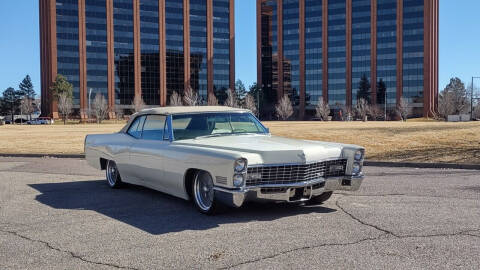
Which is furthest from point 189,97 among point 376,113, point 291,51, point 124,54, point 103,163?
point 103,163

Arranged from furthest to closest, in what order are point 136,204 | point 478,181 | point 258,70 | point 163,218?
point 258,70, point 478,181, point 136,204, point 163,218

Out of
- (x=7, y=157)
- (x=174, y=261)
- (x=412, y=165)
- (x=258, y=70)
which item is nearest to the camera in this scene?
(x=174, y=261)

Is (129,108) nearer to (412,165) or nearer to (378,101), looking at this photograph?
(378,101)

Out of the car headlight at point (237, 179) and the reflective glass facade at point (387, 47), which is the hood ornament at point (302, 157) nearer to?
the car headlight at point (237, 179)

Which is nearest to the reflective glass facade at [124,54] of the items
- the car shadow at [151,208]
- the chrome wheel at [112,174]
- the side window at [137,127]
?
the chrome wheel at [112,174]

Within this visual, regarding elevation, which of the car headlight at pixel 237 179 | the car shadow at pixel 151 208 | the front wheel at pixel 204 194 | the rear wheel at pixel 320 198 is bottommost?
the car shadow at pixel 151 208

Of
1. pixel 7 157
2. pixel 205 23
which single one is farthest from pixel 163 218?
pixel 205 23

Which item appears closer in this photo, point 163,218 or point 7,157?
point 163,218

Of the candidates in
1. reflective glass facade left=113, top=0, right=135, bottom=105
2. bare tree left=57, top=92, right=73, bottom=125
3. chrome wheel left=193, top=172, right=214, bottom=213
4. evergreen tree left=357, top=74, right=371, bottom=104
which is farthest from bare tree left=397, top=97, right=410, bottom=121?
chrome wheel left=193, top=172, right=214, bottom=213

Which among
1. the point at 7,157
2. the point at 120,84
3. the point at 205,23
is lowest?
the point at 7,157

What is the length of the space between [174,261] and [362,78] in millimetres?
117241

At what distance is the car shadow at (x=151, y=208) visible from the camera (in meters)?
5.82

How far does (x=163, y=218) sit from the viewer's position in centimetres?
611

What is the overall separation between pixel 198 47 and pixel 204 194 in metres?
116
